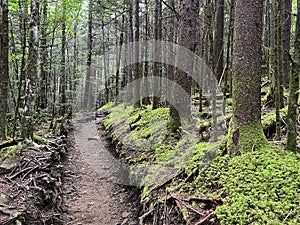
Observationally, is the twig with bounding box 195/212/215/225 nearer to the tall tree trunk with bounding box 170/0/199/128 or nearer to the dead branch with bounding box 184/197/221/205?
the dead branch with bounding box 184/197/221/205

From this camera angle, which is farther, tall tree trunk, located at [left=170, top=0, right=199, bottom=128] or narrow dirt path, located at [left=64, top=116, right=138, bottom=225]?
tall tree trunk, located at [left=170, top=0, right=199, bottom=128]

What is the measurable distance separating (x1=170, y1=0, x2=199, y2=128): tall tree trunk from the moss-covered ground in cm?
127

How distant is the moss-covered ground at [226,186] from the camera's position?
151 inches

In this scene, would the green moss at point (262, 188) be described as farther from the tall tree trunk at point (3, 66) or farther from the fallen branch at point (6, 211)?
the tall tree trunk at point (3, 66)

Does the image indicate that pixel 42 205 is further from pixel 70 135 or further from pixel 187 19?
pixel 70 135

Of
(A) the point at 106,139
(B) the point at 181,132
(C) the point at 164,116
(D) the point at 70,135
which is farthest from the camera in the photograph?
(D) the point at 70,135

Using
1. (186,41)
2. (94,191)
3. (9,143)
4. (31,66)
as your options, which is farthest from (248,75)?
(9,143)

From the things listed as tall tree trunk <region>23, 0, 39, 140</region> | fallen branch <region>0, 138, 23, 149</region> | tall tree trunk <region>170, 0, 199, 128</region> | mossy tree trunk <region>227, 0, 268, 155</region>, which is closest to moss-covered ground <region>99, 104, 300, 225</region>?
mossy tree trunk <region>227, 0, 268, 155</region>

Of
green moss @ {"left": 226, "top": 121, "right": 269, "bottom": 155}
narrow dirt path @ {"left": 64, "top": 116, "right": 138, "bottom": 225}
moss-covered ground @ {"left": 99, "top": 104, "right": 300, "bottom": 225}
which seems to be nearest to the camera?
moss-covered ground @ {"left": 99, "top": 104, "right": 300, "bottom": 225}

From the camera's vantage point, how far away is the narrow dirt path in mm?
6312

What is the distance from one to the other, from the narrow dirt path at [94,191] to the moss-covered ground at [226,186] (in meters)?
0.81

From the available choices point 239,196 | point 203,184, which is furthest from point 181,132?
point 239,196

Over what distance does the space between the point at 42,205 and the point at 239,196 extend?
4.09 metres

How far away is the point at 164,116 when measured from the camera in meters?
9.66
